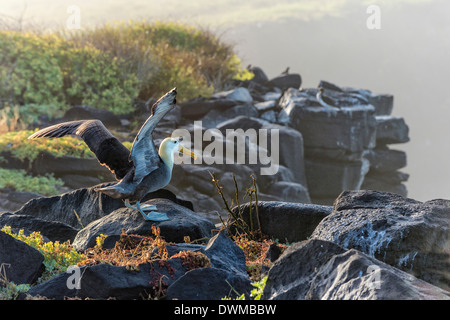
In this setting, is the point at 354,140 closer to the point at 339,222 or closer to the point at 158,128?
the point at 158,128

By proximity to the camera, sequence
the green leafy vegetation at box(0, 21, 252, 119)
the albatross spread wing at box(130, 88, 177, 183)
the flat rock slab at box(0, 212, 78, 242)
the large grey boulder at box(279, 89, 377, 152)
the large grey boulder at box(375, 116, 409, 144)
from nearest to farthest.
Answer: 1. the albatross spread wing at box(130, 88, 177, 183)
2. the flat rock slab at box(0, 212, 78, 242)
3. the green leafy vegetation at box(0, 21, 252, 119)
4. the large grey boulder at box(279, 89, 377, 152)
5. the large grey boulder at box(375, 116, 409, 144)

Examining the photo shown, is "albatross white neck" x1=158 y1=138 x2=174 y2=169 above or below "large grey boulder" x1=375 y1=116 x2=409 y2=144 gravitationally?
above

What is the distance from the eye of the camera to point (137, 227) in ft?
18.8

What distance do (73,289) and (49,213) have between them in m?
3.69

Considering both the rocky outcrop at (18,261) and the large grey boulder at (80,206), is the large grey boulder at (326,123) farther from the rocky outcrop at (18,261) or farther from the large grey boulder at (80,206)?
the rocky outcrop at (18,261)

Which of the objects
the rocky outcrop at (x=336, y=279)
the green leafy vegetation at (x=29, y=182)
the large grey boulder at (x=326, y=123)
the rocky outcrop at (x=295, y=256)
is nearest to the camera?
the rocky outcrop at (x=336, y=279)

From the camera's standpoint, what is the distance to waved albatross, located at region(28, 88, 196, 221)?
5.11m

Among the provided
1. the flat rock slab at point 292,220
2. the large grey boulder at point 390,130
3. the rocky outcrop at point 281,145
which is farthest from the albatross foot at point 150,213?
the large grey boulder at point 390,130

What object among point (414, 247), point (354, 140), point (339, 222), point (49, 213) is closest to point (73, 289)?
point (339, 222)

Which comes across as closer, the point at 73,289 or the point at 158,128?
the point at 73,289

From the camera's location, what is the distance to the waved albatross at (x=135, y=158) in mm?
5113

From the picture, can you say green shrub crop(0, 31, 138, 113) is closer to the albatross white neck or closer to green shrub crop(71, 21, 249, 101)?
green shrub crop(71, 21, 249, 101)
